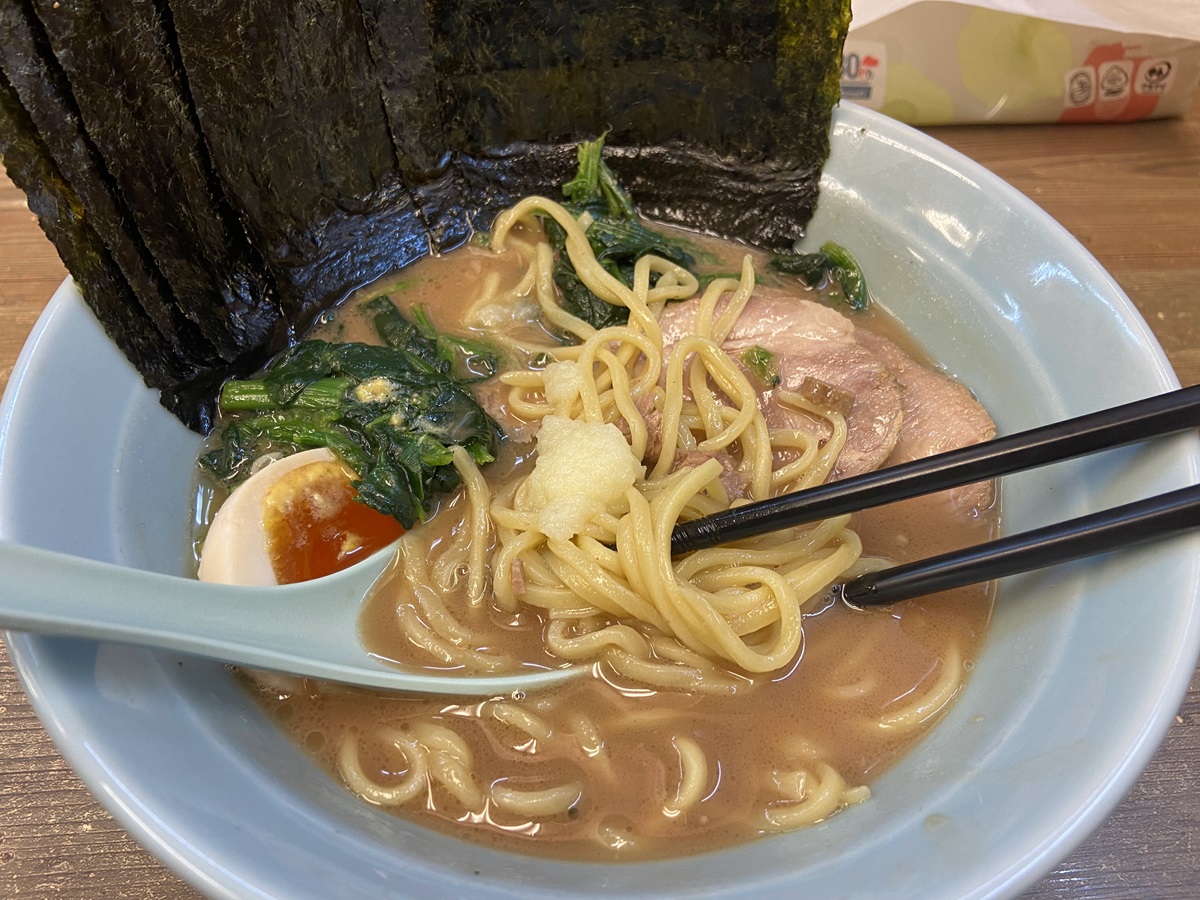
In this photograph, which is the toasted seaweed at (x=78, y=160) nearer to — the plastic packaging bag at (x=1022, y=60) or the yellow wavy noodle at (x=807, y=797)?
the yellow wavy noodle at (x=807, y=797)

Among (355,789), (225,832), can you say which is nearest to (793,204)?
(355,789)

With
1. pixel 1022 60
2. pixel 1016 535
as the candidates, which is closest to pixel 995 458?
pixel 1016 535

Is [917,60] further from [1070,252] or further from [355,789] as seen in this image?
[355,789]

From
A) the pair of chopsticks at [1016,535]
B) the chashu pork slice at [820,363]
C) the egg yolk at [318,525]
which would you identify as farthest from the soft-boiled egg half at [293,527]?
the chashu pork slice at [820,363]

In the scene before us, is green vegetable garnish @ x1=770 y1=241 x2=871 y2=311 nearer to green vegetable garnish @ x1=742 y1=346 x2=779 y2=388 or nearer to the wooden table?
green vegetable garnish @ x1=742 y1=346 x2=779 y2=388

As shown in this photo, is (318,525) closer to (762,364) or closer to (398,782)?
(398,782)

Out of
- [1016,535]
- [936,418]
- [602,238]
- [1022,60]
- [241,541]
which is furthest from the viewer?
[1022,60]
